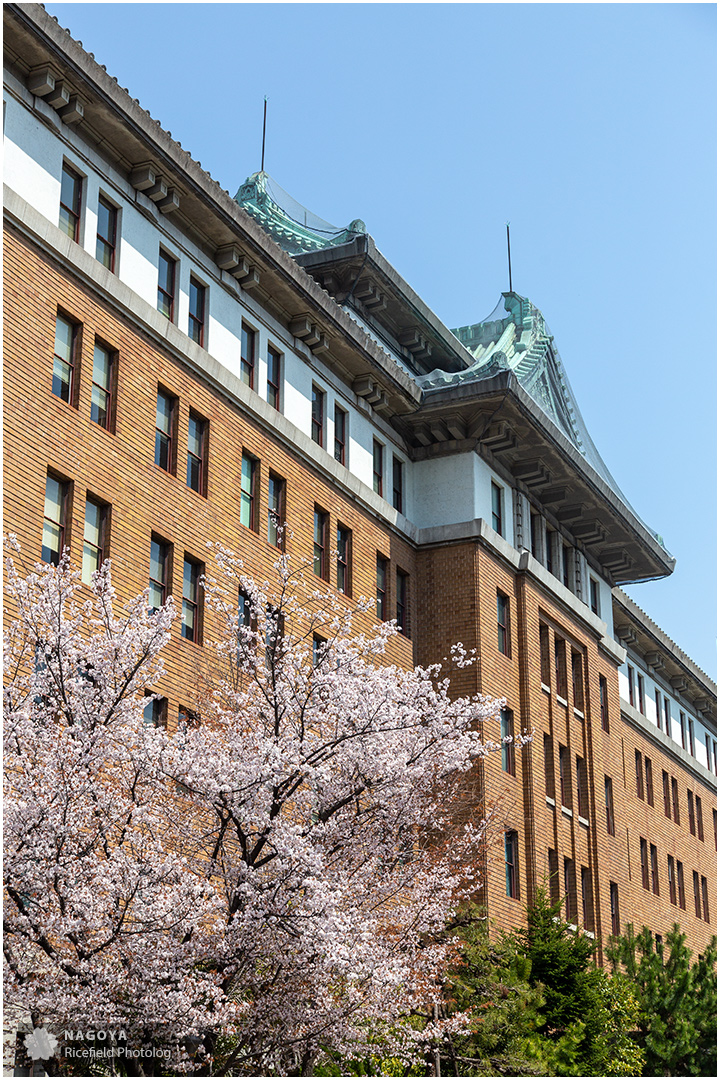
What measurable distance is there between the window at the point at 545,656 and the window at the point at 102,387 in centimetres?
1718

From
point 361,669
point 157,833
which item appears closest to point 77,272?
point 361,669

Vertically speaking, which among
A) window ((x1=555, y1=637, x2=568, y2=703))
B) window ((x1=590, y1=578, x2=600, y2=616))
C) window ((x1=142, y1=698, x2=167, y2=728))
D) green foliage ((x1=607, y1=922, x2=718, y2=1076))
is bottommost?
green foliage ((x1=607, y1=922, x2=718, y2=1076))

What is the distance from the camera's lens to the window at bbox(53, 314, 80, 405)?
2462cm

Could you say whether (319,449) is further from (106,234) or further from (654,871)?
(654,871)

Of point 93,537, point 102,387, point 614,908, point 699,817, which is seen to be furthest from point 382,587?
point 699,817

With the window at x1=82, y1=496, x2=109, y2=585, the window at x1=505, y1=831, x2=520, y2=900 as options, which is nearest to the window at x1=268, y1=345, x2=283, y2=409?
the window at x1=82, y1=496, x2=109, y2=585

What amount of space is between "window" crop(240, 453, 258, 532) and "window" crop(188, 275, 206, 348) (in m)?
2.73

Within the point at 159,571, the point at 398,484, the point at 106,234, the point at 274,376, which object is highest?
the point at 106,234

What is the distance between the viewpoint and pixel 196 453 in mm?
28484

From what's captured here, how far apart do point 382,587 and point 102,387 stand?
11.3 meters

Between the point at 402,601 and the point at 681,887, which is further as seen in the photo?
the point at 681,887

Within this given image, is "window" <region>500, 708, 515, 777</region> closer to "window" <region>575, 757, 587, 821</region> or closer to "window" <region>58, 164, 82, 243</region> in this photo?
"window" <region>575, 757, 587, 821</region>

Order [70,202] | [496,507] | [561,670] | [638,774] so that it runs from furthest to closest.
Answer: [638,774]
[561,670]
[496,507]
[70,202]

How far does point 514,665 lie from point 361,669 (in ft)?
55.2
